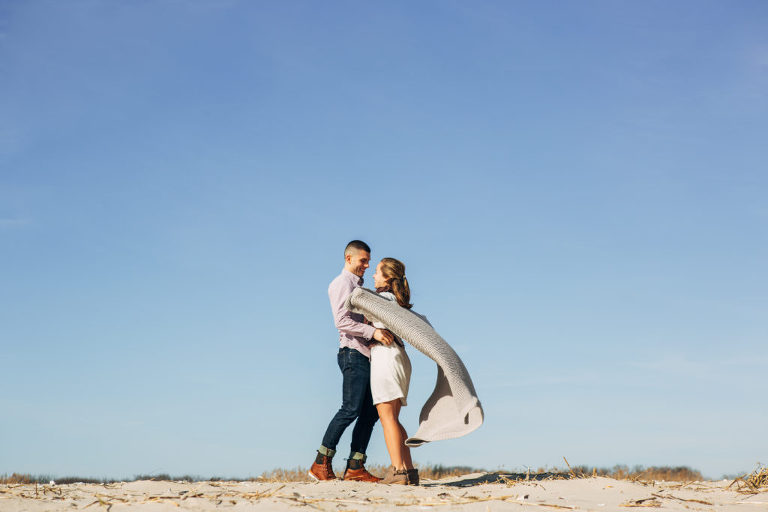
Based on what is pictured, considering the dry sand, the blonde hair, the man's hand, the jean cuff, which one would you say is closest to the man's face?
the blonde hair

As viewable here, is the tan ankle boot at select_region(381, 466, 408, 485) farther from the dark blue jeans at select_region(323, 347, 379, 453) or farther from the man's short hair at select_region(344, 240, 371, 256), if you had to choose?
the man's short hair at select_region(344, 240, 371, 256)

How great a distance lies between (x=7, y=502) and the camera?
6.09 metres

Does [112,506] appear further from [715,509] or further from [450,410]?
[715,509]

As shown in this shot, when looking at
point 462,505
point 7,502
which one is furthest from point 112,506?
point 462,505

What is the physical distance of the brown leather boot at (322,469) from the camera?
760cm

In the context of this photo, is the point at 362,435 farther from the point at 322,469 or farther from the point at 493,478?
the point at 493,478

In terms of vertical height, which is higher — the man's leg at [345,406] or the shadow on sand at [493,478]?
the man's leg at [345,406]

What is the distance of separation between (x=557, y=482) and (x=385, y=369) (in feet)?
6.58

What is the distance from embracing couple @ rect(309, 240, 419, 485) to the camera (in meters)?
7.28

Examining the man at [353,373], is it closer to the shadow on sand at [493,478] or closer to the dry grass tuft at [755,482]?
the shadow on sand at [493,478]

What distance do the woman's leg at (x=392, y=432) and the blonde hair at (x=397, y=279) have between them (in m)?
1.05

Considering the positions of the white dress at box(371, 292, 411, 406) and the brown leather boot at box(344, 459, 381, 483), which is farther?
the brown leather boot at box(344, 459, 381, 483)

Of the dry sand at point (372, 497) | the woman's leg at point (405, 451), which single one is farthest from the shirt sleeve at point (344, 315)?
the dry sand at point (372, 497)

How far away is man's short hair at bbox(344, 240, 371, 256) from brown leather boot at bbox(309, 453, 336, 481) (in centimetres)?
217
